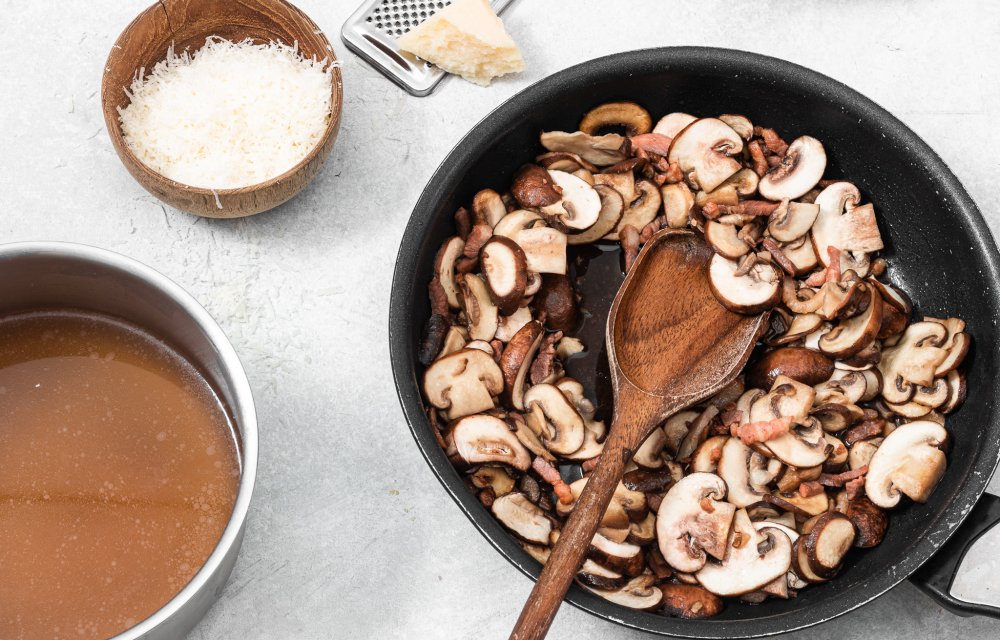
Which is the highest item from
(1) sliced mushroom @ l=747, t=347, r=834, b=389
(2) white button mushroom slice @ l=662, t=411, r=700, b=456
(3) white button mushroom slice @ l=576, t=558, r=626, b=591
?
(1) sliced mushroom @ l=747, t=347, r=834, b=389

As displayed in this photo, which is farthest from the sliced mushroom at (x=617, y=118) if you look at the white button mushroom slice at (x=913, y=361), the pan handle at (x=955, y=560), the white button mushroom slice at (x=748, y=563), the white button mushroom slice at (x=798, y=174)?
the pan handle at (x=955, y=560)

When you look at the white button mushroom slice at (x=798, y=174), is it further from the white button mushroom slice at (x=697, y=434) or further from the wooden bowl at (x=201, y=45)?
the wooden bowl at (x=201, y=45)

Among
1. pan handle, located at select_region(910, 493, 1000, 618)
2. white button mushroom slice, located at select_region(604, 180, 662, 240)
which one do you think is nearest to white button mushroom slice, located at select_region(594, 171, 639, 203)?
white button mushroom slice, located at select_region(604, 180, 662, 240)

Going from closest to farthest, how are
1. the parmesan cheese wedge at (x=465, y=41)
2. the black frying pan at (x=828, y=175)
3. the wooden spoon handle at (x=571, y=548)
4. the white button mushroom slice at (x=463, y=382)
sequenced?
the wooden spoon handle at (x=571, y=548), the black frying pan at (x=828, y=175), the white button mushroom slice at (x=463, y=382), the parmesan cheese wedge at (x=465, y=41)

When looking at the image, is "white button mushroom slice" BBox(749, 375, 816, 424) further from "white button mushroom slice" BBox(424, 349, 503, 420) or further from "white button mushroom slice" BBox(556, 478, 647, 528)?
"white button mushroom slice" BBox(424, 349, 503, 420)

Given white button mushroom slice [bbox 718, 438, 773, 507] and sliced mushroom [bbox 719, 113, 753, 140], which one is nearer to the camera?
white button mushroom slice [bbox 718, 438, 773, 507]

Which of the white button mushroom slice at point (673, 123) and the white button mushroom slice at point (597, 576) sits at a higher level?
the white button mushroom slice at point (673, 123)

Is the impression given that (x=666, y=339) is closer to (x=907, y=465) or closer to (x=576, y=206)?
(x=576, y=206)
